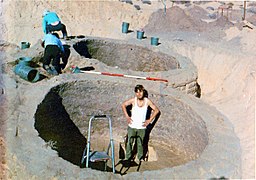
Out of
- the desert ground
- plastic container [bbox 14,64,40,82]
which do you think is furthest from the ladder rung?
plastic container [bbox 14,64,40,82]

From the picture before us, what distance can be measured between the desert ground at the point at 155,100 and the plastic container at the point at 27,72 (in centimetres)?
11

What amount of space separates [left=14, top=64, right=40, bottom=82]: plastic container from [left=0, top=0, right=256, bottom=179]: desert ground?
11 cm

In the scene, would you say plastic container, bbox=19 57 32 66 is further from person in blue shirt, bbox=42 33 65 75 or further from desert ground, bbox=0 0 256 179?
person in blue shirt, bbox=42 33 65 75

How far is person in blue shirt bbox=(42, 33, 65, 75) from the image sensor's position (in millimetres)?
10555

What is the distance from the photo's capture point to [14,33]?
17688 mm

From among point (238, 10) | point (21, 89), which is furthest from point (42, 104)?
point (238, 10)

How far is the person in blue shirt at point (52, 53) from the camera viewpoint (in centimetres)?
1055

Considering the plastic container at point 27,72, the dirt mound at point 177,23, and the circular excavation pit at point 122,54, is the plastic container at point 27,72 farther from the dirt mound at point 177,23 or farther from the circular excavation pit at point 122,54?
the dirt mound at point 177,23

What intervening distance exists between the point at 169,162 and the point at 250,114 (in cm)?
251

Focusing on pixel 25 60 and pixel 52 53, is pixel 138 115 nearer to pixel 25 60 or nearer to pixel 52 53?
pixel 52 53

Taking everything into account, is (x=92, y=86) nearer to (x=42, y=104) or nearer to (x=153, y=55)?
(x=42, y=104)

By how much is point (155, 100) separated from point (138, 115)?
1.22 meters

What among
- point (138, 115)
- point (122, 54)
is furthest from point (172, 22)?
point (138, 115)

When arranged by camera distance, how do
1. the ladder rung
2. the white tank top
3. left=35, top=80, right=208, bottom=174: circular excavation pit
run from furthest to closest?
left=35, top=80, right=208, bottom=174: circular excavation pit, the white tank top, the ladder rung
